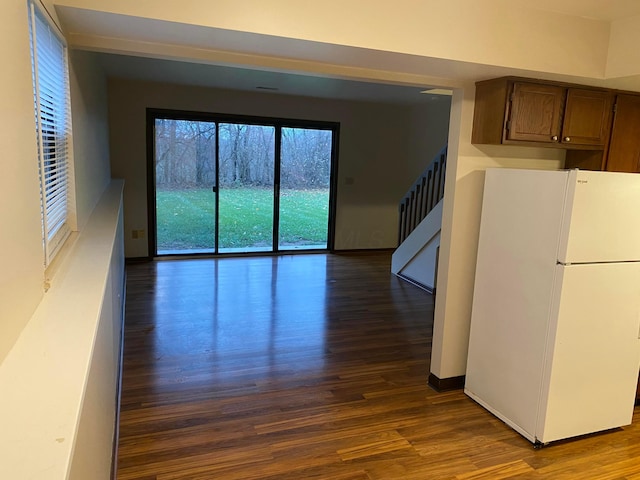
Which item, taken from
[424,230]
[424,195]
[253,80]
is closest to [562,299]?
[424,230]

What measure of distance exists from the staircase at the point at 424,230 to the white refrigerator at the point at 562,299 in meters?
2.69

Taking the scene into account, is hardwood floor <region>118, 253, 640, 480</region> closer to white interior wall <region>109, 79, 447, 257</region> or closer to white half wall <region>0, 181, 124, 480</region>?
white half wall <region>0, 181, 124, 480</region>

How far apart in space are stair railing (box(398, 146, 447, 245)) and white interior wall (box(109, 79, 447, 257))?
3.70 ft

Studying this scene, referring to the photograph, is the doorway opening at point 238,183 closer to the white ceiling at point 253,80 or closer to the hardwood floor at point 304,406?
the white ceiling at point 253,80

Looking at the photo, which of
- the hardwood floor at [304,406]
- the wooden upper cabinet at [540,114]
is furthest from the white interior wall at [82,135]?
the wooden upper cabinet at [540,114]

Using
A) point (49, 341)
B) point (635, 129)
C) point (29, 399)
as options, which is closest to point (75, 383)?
point (29, 399)

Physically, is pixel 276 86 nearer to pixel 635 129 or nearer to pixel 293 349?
pixel 293 349

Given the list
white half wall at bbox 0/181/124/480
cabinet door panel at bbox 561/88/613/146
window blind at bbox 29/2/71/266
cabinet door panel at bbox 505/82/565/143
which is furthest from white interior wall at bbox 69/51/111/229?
cabinet door panel at bbox 561/88/613/146

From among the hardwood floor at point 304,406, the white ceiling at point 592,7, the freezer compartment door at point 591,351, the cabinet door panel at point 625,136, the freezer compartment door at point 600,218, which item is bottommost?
the hardwood floor at point 304,406

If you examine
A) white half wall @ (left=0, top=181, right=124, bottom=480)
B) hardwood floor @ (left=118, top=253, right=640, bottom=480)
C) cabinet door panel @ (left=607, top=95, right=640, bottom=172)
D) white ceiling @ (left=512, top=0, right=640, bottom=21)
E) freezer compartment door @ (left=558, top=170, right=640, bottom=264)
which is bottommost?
hardwood floor @ (left=118, top=253, right=640, bottom=480)

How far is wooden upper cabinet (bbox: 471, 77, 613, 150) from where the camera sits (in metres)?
2.67

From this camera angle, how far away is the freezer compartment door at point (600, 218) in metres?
2.36

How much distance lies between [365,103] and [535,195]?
529 cm

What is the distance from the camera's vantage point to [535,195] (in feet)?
8.36
